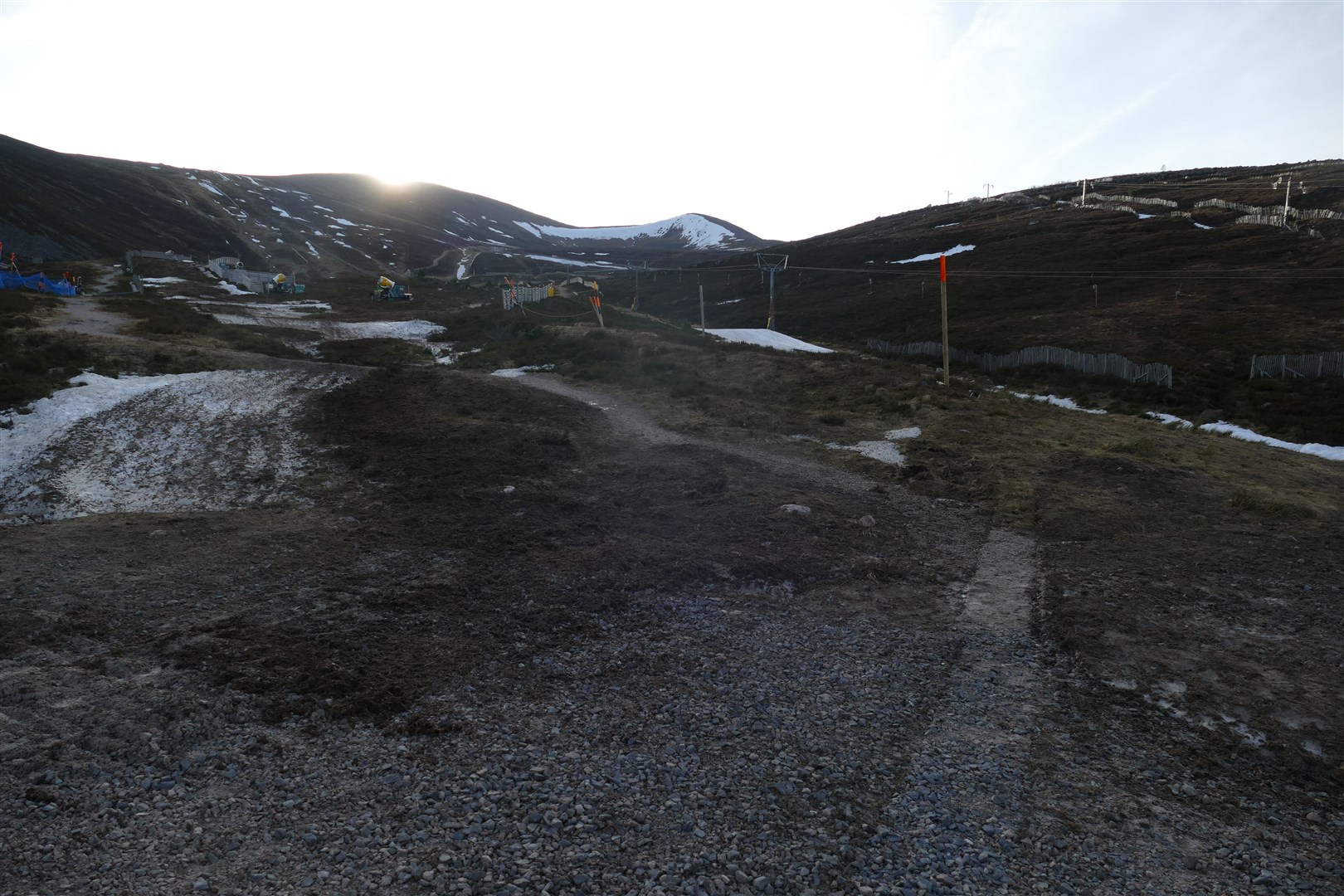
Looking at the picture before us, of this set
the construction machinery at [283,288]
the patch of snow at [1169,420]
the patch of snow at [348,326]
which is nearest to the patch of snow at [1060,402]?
the patch of snow at [1169,420]

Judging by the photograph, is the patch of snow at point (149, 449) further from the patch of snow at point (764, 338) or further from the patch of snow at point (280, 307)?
the patch of snow at point (764, 338)

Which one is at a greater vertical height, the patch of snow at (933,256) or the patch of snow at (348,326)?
the patch of snow at (933,256)

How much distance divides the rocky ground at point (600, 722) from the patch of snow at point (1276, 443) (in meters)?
15.8

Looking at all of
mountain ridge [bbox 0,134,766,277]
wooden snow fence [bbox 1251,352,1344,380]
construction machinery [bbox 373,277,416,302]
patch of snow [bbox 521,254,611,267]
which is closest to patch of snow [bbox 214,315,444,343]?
construction machinery [bbox 373,277,416,302]

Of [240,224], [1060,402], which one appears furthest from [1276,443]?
[240,224]

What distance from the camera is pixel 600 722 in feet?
24.6

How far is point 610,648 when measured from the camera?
29.9ft

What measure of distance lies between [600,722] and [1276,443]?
28.4 metres

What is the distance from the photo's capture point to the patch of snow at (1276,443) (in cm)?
2367

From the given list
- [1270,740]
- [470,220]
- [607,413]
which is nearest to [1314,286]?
[607,413]

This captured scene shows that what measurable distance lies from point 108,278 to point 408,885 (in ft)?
224

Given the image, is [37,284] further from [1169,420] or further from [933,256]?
[933,256]

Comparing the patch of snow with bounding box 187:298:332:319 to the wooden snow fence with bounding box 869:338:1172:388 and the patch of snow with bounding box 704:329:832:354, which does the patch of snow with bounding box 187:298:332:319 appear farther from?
the wooden snow fence with bounding box 869:338:1172:388

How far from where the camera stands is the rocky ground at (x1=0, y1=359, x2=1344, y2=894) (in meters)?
5.61
